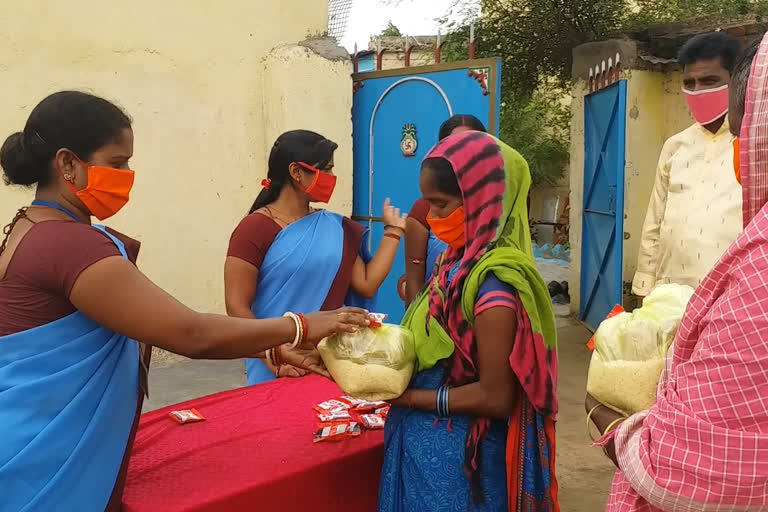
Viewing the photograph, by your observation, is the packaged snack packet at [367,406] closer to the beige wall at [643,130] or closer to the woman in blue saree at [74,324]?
the woman in blue saree at [74,324]

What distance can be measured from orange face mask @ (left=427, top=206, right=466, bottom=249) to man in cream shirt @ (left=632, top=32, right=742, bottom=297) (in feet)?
5.25

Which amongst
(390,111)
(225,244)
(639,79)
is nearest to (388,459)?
(225,244)

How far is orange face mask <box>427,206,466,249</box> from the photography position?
199 centimetres

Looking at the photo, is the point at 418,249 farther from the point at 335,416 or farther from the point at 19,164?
the point at 19,164

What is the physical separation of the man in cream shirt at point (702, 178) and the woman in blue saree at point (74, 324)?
2238 mm

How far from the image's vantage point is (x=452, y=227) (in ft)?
6.58

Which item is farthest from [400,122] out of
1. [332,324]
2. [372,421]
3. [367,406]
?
[332,324]

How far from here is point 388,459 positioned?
2.02m

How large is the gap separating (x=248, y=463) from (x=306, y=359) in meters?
0.40

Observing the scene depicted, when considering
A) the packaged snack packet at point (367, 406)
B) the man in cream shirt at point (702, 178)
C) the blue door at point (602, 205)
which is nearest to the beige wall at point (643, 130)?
the blue door at point (602, 205)

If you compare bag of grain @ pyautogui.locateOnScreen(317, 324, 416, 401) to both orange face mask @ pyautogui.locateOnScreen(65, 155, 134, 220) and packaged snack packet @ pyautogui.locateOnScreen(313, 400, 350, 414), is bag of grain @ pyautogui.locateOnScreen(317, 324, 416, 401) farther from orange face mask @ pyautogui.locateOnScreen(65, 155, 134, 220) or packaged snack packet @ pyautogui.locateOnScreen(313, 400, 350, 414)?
orange face mask @ pyautogui.locateOnScreen(65, 155, 134, 220)

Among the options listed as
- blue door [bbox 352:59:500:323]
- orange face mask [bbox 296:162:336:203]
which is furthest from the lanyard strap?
blue door [bbox 352:59:500:323]

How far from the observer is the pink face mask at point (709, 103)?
3.12 m

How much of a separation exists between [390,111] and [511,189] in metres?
4.06
